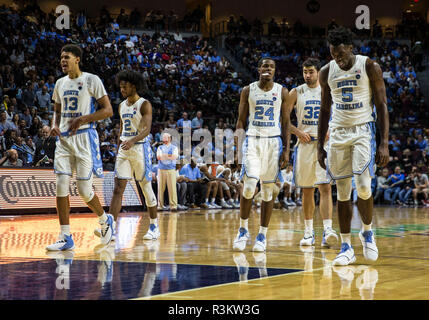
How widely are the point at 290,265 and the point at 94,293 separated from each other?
2048mm

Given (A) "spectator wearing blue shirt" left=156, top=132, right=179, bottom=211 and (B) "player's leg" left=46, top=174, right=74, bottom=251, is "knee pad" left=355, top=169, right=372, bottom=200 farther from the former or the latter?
(A) "spectator wearing blue shirt" left=156, top=132, right=179, bottom=211

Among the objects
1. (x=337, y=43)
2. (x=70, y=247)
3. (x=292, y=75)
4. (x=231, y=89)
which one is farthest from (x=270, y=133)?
(x=292, y=75)

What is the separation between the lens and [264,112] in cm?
664

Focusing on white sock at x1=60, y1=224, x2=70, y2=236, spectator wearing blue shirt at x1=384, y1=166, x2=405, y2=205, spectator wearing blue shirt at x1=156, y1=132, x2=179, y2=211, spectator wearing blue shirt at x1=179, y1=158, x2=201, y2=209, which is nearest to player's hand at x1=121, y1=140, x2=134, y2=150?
white sock at x1=60, y1=224, x2=70, y2=236

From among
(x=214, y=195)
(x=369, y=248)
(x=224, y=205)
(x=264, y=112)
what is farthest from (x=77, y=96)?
(x=224, y=205)

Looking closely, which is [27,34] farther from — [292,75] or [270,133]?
[270,133]

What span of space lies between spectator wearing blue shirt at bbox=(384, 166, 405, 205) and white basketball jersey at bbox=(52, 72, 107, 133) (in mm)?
15061

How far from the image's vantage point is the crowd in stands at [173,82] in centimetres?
1480

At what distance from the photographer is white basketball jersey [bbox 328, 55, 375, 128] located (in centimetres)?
525

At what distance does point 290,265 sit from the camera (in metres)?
5.11

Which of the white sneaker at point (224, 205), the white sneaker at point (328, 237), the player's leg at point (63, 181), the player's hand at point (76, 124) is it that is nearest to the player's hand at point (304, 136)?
the white sneaker at point (328, 237)

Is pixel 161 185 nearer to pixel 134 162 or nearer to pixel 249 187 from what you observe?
pixel 134 162

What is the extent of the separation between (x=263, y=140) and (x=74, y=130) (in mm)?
2055

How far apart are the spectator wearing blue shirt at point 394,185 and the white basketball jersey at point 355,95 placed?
15.1 meters
